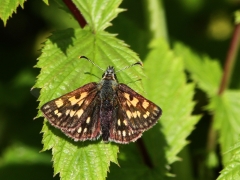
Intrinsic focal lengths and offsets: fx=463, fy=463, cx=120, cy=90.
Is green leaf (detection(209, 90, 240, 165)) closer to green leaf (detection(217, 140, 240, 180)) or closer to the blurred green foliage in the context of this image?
the blurred green foliage

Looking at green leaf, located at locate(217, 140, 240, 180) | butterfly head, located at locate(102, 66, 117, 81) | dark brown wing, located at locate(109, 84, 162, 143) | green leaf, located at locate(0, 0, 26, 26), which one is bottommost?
green leaf, located at locate(217, 140, 240, 180)

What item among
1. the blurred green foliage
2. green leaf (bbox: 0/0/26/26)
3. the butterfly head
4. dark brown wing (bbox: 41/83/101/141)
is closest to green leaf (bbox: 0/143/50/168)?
the blurred green foliage

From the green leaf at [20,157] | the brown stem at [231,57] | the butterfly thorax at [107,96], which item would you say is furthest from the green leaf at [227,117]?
the green leaf at [20,157]

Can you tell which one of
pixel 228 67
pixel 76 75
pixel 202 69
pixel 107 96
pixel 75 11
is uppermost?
pixel 75 11

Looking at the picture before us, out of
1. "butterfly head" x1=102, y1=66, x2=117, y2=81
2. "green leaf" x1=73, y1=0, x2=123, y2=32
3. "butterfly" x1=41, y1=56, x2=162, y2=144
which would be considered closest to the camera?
"butterfly" x1=41, y1=56, x2=162, y2=144

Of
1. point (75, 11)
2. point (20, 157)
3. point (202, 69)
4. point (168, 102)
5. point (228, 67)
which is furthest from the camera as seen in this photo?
point (20, 157)

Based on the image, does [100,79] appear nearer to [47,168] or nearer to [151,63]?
[151,63]

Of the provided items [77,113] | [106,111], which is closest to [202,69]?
[106,111]

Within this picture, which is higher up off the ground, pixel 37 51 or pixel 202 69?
pixel 37 51

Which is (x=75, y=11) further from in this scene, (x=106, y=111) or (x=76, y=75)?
(x=106, y=111)
